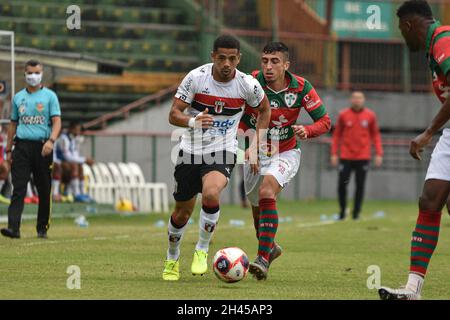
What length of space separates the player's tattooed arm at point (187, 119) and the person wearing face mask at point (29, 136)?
17.5ft

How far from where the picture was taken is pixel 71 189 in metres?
24.6

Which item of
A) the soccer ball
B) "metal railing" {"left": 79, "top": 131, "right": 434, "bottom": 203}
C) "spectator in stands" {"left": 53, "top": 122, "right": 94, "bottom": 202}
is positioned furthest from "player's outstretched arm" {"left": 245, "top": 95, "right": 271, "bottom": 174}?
"metal railing" {"left": 79, "top": 131, "right": 434, "bottom": 203}

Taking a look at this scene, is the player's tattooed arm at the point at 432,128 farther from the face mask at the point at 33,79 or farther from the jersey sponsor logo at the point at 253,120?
the face mask at the point at 33,79

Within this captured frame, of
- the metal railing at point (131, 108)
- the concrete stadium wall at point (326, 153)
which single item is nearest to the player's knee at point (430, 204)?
the concrete stadium wall at point (326, 153)

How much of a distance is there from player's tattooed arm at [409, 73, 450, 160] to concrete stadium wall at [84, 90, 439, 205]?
20.5m

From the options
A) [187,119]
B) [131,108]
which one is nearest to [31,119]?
[187,119]

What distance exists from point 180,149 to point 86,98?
20.7 meters

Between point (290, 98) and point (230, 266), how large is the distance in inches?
96.7

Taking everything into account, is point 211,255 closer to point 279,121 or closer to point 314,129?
point 279,121

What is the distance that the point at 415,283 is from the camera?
374 inches

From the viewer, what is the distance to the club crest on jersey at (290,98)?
1259 centimetres

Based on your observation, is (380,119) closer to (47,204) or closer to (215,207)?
(47,204)

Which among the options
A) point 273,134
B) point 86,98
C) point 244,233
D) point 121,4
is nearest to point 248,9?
point 121,4

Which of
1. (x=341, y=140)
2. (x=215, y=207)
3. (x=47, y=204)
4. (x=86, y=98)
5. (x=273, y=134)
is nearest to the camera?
(x=215, y=207)
